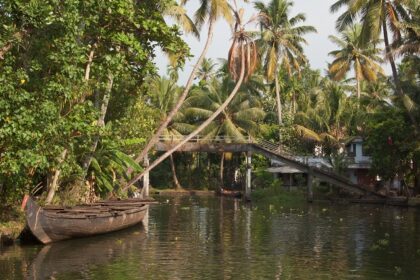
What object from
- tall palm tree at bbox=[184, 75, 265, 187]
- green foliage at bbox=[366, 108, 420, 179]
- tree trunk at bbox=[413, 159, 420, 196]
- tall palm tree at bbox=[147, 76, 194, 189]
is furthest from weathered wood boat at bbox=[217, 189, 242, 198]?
tree trunk at bbox=[413, 159, 420, 196]

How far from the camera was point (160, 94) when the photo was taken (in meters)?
50.7

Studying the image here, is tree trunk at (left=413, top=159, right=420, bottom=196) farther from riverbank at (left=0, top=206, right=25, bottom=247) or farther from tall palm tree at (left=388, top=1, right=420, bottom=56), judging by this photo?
riverbank at (left=0, top=206, right=25, bottom=247)

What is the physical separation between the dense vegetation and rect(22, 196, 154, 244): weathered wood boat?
123 centimetres

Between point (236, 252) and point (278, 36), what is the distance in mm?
31923

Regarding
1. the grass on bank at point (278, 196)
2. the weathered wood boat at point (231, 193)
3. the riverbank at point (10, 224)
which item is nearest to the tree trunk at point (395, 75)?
the grass on bank at point (278, 196)

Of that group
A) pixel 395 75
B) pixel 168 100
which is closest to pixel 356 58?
pixel 395 75

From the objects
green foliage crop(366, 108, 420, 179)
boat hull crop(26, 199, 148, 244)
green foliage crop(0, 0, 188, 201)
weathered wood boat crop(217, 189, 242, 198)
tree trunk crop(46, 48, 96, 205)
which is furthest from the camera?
weathered wood boat crop(217, 189, 242, 198)

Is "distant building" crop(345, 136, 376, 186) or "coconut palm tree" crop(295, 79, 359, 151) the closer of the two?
"coconut palm tree" crop(295, 79, 359, 151)

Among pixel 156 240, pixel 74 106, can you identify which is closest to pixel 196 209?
pixel 156 240

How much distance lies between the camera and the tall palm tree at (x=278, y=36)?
46750 mm

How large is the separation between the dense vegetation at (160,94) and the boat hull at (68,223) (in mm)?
1367

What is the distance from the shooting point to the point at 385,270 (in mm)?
15391

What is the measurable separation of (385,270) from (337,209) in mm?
20333

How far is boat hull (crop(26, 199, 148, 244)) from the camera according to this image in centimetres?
1711
